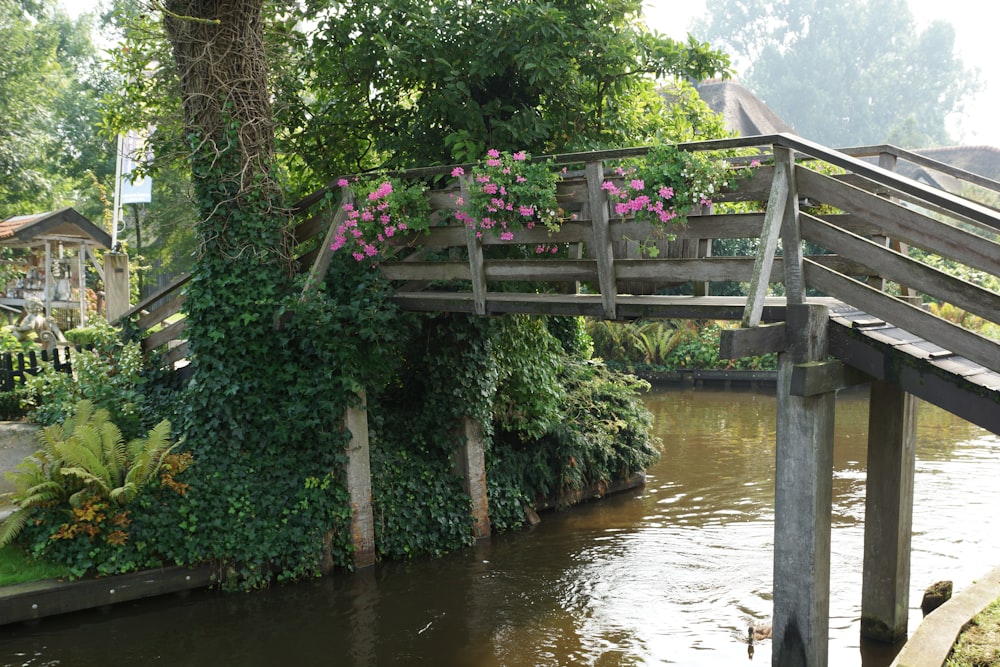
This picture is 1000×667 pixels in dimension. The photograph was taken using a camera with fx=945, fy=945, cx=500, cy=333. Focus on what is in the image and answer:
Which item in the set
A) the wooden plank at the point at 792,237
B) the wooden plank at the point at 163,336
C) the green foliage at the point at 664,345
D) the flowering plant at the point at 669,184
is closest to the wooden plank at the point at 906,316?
the wooden plank at the point at 792,237

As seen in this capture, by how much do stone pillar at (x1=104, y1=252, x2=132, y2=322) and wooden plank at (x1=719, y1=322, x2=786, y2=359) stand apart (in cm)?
881

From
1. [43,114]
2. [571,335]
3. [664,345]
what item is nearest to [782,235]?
[571,335]

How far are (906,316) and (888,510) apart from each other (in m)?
2.45

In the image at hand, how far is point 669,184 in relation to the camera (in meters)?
7.02

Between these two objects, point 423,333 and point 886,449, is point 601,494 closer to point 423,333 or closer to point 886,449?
point 423,333

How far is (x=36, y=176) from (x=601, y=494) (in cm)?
2104

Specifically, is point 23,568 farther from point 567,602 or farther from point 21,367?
point 567,602

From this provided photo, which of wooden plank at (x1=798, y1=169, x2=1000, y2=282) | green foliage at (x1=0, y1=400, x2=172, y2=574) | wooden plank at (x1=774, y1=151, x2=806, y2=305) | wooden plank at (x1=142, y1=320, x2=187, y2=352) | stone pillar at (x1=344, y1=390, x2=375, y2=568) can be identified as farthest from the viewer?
wooden plank at (x1=142, y1=320, x2=187, y2=352)

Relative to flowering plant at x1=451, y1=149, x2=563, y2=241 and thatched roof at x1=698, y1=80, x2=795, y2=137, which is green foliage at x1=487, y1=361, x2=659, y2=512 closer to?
flowering plant at x1=451, y1=149, x2=563, y2=241

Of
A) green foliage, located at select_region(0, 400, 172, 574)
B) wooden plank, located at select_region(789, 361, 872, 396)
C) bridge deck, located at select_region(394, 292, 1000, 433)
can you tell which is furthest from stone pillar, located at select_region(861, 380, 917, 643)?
green foliage, located at select_region(0, 400, 172, 574)

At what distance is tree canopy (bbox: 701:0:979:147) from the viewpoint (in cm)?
6481

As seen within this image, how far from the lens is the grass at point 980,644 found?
6.02 meters

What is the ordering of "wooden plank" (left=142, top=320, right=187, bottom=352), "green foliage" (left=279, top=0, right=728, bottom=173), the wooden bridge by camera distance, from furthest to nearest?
"wooden plank" (left=142, top=320, right=187, bottom=352)
"green foliage" (left=279, top=0, right=728, bottom=173)
the wooden bridge

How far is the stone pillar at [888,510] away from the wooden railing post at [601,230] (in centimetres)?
228
